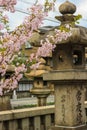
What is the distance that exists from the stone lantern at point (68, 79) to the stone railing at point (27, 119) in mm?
488

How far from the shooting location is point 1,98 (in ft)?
44.2

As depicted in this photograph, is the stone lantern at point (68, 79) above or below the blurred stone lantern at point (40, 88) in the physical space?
above

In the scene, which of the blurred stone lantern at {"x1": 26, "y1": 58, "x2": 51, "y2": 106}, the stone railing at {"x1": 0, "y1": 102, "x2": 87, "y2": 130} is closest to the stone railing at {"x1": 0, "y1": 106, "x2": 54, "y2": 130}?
the stone railing at {"x1": 0, "y1": 102, "x2": 87, "y2": 130}

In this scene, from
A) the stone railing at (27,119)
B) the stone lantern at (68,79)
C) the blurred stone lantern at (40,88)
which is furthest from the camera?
the blurred stone lantern at (40,88)

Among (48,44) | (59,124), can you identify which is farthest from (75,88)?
(48,44)

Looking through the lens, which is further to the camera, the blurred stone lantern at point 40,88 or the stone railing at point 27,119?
the blurred stone lantern at point 40,88

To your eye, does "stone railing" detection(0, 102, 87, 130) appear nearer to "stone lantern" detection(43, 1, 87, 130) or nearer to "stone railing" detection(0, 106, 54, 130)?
"stone railing" detection(0, 106, 54, 130)

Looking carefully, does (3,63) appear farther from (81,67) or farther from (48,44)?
(81,67)

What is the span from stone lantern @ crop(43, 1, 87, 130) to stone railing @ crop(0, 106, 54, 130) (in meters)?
0.49

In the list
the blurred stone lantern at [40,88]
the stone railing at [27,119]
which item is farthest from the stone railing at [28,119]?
the blurred stone lantern at [40,88]

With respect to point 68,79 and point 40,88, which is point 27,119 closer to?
point 68,79

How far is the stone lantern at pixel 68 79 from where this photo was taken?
8797 mm

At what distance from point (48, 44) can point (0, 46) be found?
113 centimetres

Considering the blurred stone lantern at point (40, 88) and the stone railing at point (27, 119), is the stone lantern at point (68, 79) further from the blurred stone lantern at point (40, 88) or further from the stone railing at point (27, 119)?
the blurred stone lantern at point (40, 88)
